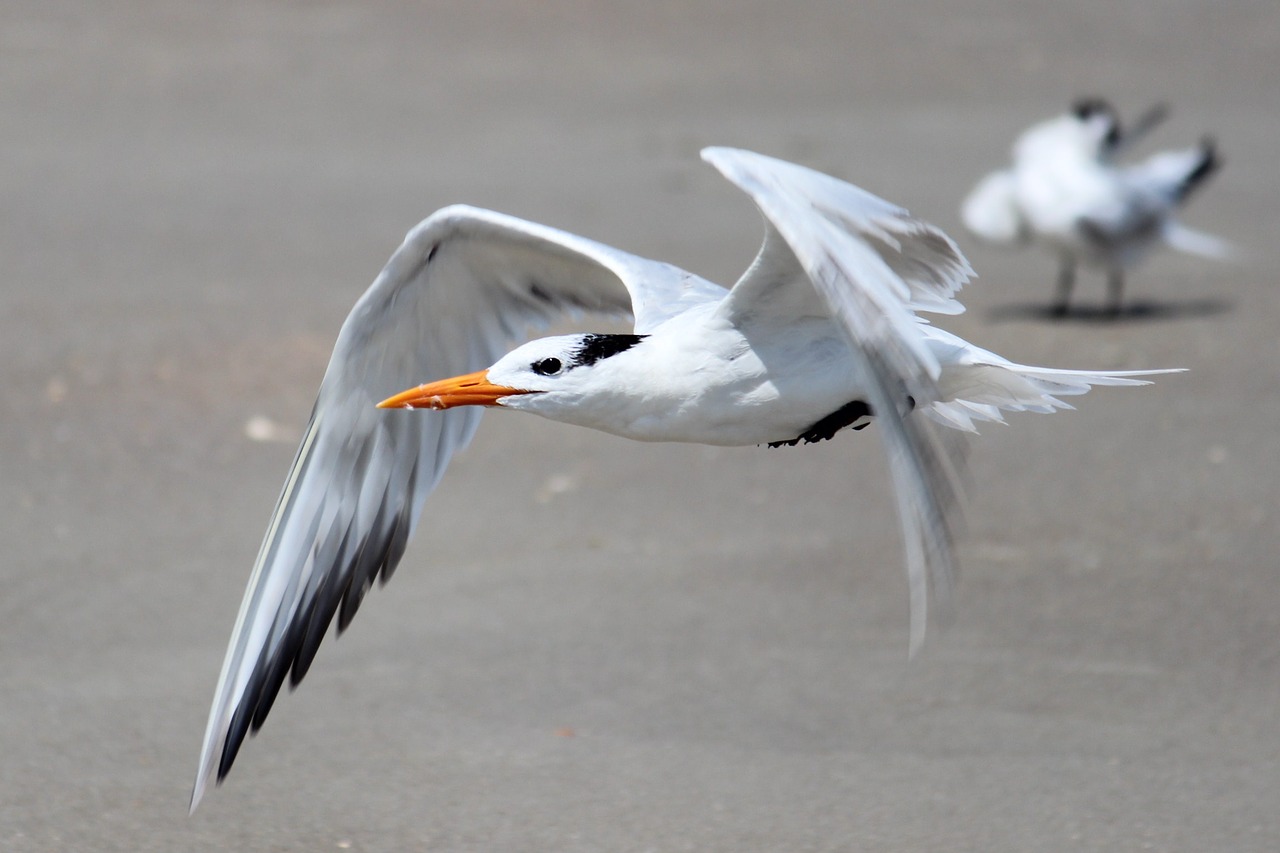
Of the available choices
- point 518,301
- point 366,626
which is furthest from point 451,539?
point 518,301

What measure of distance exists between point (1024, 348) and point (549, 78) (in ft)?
18.6

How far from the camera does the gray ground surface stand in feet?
12.4

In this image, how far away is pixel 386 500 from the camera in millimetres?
3889

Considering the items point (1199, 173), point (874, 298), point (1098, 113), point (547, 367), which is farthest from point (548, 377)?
point (1199, 173)

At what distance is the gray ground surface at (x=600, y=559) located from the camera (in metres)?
3.79

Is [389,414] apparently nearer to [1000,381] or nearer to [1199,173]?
[1000,381]

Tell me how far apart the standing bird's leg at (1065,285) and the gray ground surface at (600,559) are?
22cm

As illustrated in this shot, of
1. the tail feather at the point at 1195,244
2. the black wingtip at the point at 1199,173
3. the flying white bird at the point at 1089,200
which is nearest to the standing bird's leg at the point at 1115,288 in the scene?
the flying white bird at the point at 1089,200

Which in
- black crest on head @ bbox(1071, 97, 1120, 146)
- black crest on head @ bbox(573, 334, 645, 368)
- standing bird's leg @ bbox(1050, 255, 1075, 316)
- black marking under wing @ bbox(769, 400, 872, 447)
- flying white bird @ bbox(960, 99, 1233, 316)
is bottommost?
standing bird's leg @ bbox(1050, 255, 1075, 316)

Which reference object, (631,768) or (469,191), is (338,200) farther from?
(631,768)

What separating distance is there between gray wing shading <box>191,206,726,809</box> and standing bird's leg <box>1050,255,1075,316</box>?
14.0 feet

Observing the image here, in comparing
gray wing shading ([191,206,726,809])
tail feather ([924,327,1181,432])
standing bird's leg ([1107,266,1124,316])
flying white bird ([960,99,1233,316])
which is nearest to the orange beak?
gray wing shading ([191,206,726,809])

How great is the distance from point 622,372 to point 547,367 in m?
0.15

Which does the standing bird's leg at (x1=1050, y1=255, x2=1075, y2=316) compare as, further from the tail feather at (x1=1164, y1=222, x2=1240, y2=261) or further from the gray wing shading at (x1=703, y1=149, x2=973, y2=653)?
the gray wing shading at (x1=703, y1=149, x2=973, y2=653)
